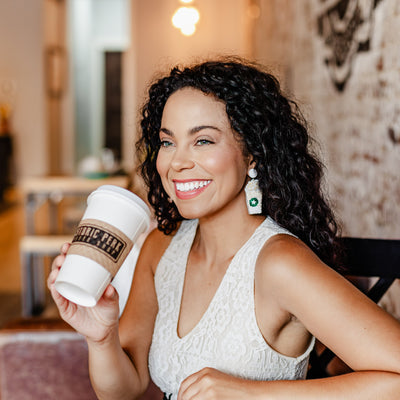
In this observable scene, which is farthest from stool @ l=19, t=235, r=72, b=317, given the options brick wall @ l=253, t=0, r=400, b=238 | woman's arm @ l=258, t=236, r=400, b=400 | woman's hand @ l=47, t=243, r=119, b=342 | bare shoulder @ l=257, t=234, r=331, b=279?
woman's arm @ l=258, t=236, r=400, b=400

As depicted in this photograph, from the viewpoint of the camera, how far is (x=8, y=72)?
9398mm

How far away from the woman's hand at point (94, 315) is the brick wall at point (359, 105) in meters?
0.79

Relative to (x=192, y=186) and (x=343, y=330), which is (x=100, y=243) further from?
(x=343, y=330)

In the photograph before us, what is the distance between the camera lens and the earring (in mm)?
1253

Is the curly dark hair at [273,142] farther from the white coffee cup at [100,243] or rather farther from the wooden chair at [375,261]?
the white coffee cup at [100,243]

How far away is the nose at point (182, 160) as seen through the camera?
117cm

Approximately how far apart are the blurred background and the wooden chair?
42cm

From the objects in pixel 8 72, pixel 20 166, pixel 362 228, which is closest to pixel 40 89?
pixel 8 72

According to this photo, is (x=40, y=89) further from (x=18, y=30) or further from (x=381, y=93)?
(x=381, y=93)

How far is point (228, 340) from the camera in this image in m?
1.16

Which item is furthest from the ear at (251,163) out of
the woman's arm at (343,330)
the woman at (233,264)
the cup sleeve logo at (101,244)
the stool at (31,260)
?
the stool at (31,260)

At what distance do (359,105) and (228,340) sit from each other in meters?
1.55

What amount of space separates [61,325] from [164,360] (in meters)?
0.62

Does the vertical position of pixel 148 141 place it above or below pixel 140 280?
above
